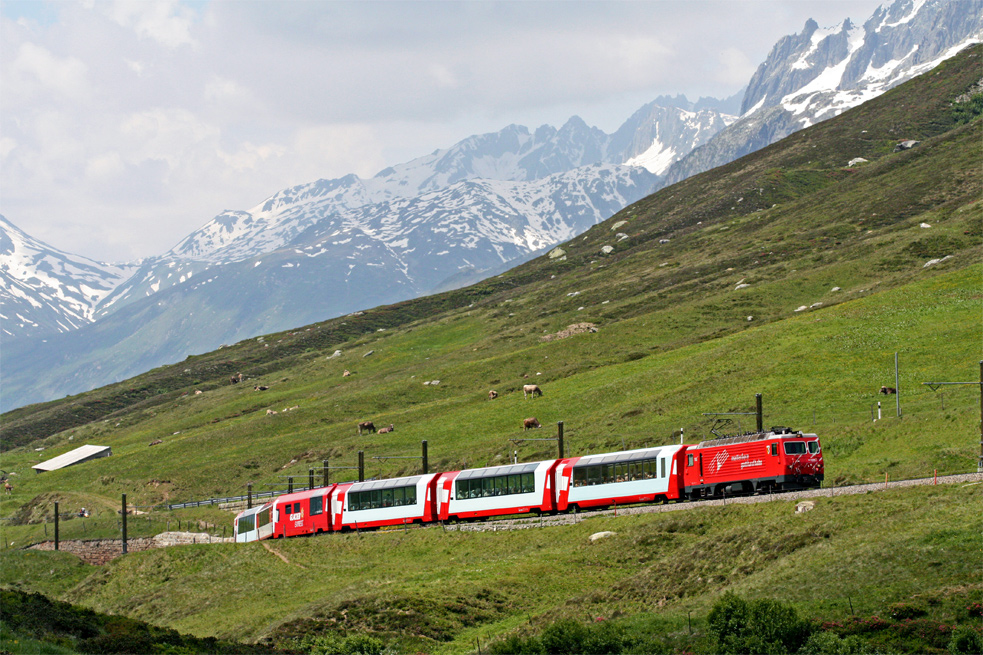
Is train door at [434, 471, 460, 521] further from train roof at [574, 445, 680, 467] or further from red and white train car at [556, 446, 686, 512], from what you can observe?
train roof at [574, 445, 680, 467]

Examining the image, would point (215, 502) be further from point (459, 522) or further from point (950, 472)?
point (950, 472)

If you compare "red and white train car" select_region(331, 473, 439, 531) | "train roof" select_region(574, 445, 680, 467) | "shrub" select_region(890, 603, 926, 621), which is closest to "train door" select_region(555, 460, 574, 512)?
"train roof" select_region(574, 445, 680, 467)

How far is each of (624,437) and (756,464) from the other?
30583 mm

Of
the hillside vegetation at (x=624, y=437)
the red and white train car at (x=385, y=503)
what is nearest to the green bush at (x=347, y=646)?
the hillside vegetation at (x=624, y=437)

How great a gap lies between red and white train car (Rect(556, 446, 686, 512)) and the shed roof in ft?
358

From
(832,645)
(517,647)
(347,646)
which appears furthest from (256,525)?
(832,645)

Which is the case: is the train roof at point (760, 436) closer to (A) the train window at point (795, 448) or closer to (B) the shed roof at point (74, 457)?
(A) the train window at point (795, 448)

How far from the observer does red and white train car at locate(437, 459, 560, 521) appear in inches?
2576

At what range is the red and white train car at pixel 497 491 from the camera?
65438 mm

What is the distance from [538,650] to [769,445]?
97.9 ft

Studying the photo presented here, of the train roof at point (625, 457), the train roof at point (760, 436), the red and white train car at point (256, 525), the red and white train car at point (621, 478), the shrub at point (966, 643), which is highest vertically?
the train roof at point (760, 436)

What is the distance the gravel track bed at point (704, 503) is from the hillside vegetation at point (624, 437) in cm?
271

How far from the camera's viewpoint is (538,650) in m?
30.8

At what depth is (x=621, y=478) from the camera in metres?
62.1
